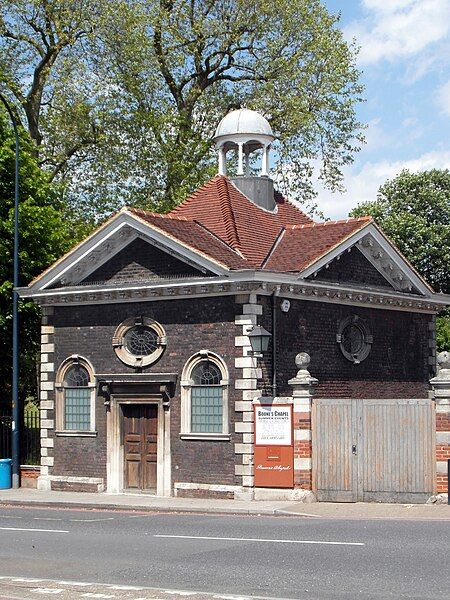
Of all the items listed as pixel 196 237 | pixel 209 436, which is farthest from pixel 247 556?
pixel 196 237

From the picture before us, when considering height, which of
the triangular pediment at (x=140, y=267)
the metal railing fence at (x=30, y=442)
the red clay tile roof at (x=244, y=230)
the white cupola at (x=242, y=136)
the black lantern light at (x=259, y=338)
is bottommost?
the metal railing fence at (x=30, y=442)

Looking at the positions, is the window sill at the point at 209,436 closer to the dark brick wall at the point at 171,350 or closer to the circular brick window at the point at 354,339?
the dark brick wall at the point at 171,350

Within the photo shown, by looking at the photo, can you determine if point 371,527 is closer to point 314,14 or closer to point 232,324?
point 232,324

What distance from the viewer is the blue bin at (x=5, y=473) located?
28531 millimetres

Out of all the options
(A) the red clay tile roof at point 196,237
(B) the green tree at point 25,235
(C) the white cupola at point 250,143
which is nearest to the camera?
(A) the red clay tile roof at point 196,237

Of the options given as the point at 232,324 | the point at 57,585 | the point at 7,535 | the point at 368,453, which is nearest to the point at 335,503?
the point at 368,453

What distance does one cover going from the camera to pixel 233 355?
2484 cm

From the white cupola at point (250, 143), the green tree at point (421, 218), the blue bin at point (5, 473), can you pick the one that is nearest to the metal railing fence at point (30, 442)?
the blue bin at point (5, 473)

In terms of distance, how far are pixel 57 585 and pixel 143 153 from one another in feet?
101

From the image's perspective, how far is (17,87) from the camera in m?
42.7

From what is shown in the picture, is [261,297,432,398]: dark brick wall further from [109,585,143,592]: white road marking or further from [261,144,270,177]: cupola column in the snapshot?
[109,585,143,592]: white road marking

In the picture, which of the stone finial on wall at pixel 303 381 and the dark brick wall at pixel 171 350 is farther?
the dark brick wall at pixel 171 350

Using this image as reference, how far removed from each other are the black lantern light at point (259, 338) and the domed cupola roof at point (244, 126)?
8.07 m

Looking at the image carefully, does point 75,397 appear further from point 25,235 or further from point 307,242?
point 307,242
